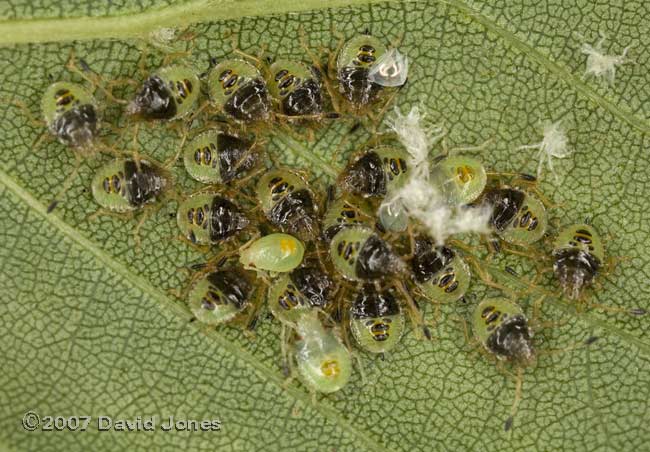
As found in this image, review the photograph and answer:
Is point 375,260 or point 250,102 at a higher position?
point 250,102

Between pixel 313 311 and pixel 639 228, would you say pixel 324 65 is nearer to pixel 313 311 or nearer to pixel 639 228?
pixel 313 311

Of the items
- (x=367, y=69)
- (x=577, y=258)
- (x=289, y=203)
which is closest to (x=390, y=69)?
(x=367, y=69)

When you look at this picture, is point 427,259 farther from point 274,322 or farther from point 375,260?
point 274,322

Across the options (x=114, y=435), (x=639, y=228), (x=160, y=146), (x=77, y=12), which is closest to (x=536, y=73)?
(x=639, y=228)

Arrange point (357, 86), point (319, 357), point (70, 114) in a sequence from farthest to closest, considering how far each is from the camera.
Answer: point (357, 86)
point (319, 357)
point (70, 114)

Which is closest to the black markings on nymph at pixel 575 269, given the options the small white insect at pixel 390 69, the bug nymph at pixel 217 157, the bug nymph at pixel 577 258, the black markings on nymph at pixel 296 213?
the bug nymph at pixel 577 258

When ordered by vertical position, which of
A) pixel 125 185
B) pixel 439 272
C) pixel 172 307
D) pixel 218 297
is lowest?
pixel 172 307

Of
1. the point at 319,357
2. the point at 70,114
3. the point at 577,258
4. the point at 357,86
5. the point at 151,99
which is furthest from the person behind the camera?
the point at 357,86
